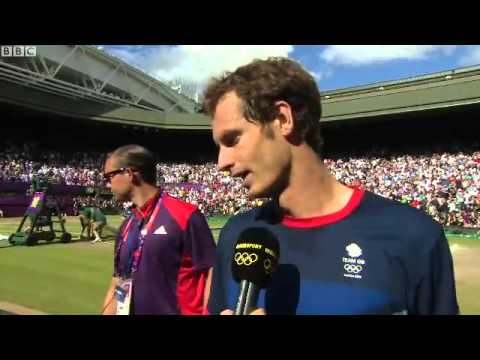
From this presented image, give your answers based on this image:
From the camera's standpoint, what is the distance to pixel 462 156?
35094 millimetres

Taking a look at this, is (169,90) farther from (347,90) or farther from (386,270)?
(386,270)

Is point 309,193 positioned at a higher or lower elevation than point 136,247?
higher

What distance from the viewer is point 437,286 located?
194 centimetres

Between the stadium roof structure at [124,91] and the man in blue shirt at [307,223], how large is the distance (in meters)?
27.7

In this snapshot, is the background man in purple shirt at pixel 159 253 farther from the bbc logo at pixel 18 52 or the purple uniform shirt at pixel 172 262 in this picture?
the bbc logo at pixel 18 52

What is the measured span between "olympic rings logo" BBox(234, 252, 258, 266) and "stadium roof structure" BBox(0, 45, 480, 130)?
91.9 ft

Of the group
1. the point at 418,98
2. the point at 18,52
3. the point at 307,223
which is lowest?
the point at 307,223

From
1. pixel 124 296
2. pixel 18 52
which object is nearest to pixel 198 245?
pixel 124 296

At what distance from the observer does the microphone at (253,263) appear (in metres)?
1.78

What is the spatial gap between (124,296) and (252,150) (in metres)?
2.21

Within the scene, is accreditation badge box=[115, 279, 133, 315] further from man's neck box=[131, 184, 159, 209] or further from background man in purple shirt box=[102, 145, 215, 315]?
man's neck box=[131, 184, 159, 209]

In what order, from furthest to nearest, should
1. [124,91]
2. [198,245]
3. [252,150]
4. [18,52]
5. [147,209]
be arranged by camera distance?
[124,91] → [18,52] → [147,209] → [198,245] → [252,150]

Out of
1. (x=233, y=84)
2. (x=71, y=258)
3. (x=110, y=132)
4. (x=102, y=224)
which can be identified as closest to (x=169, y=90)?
(x=110, y=132)

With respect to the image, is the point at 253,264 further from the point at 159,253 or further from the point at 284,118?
the point at 159,253
